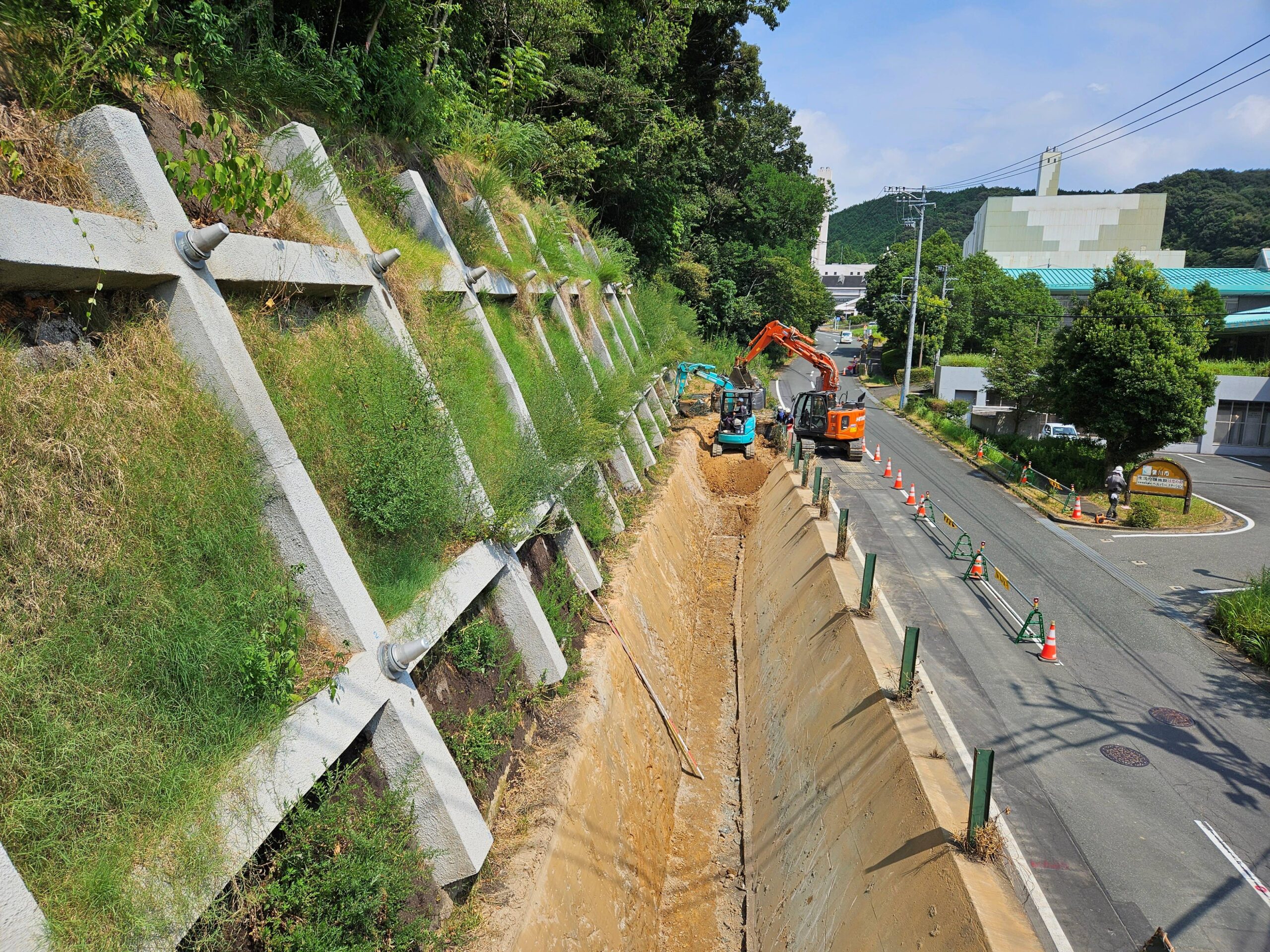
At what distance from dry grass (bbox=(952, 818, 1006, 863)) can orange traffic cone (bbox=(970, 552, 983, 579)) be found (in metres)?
10.7

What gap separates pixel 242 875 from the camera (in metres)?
3.79

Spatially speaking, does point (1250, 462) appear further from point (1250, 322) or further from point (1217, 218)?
point (1217, 218)

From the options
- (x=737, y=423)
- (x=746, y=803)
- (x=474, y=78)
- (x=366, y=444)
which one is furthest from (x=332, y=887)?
(x=737, y=423)

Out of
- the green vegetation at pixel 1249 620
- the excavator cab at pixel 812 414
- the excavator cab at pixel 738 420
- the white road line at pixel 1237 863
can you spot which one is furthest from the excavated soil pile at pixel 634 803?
the excavator cab at pixel 812 414

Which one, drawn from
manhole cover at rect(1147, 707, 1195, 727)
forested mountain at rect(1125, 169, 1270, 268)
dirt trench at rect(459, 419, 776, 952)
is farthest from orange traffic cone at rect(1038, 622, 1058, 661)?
forested mountain at rect(1125, 169, 1270, 268)

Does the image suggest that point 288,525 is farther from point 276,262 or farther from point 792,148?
point 792,148

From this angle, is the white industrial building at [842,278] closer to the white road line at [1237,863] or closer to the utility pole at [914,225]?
the utility pole at [914,225]

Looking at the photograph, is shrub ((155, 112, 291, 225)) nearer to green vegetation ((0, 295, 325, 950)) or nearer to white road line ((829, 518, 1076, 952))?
green vegetation ((0, 295, 325, 950))

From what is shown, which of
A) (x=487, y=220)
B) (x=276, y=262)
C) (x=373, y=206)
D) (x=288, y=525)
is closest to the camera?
(x=288, y=525)

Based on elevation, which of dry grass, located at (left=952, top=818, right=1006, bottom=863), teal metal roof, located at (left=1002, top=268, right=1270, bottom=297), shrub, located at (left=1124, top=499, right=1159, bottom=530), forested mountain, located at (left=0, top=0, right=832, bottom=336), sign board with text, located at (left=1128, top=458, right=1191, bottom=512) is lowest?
shrub, located at (left=1124, top=499, right=1159, bottom=530)

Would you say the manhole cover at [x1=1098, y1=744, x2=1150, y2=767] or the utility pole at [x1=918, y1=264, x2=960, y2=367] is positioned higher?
the utility pole at [x1=918, y1=264, x2=960, y2=367]

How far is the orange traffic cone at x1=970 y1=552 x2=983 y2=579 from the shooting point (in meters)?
15.1

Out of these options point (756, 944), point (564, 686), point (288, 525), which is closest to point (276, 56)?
point (288, 525)

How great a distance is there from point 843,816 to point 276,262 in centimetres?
707
